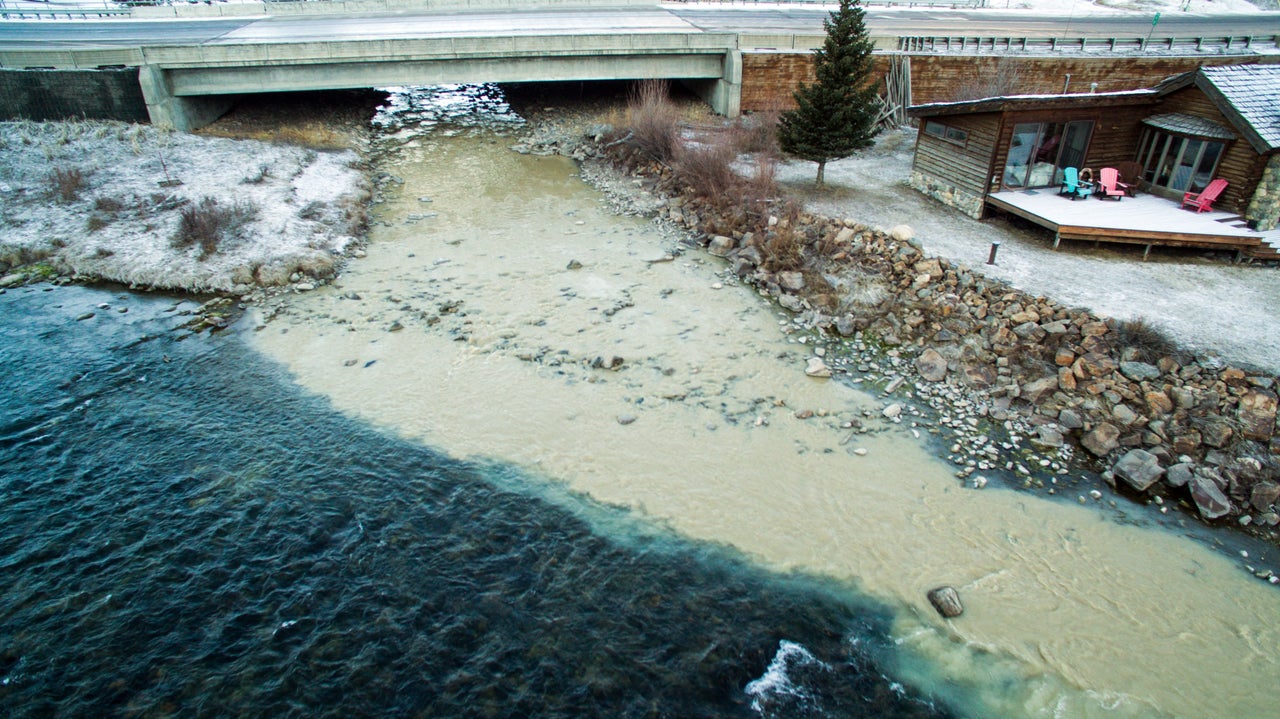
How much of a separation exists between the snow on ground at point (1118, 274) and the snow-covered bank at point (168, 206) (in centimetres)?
1785

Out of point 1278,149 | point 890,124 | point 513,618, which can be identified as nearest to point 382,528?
point 513,618

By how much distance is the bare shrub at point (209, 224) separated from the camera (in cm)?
2167

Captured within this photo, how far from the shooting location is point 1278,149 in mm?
17344

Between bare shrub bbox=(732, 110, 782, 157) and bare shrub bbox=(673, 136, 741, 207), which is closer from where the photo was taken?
bare shrub bbox=(673, 136, 741, 207)

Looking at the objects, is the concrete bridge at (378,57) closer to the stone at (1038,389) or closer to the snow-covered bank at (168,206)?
the snow-covered bank at (168,206)

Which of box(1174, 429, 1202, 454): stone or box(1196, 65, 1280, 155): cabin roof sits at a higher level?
box(1196, 65, 1280, 155): cabin roof

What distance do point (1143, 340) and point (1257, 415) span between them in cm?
248

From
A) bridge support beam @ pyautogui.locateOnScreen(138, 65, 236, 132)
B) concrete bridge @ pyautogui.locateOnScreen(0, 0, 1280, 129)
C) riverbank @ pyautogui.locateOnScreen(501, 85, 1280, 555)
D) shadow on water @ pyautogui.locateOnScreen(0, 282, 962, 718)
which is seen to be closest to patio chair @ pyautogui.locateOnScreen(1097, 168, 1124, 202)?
riverbank @ pyautogui.locateOnScreen(501, 85, 1280, 555)

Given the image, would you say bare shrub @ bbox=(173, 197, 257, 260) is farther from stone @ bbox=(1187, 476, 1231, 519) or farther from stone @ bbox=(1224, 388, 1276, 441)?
stone @ bbox=(1224, 388, 1276, 441)

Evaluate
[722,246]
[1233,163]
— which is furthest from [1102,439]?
[722,246]

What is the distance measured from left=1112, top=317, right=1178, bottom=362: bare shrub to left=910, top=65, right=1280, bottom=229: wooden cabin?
745 centimetres

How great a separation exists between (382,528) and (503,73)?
27.0 m

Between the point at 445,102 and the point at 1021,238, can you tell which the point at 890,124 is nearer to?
the point at 1021,238

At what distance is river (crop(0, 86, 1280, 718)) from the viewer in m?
9.34
